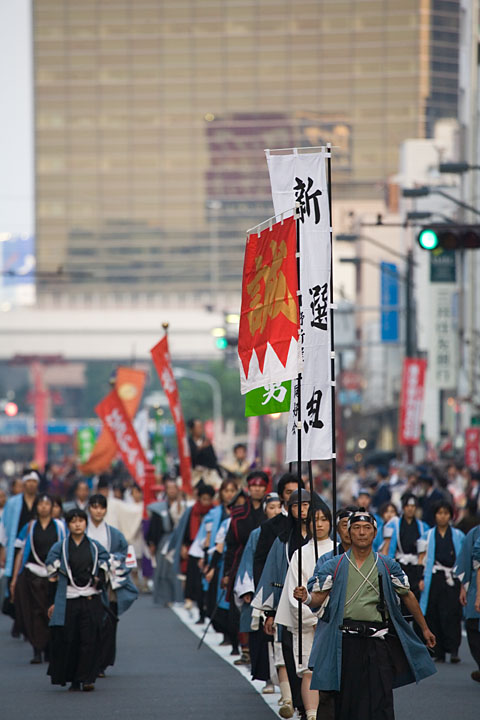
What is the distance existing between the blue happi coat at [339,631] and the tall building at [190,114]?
137m

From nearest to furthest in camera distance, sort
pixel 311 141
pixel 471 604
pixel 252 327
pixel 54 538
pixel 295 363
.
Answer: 1. pixel 295 363
2. pixel 252 327
3. pixel 471 604
4. pixel 54 538
5. pixel 311 141

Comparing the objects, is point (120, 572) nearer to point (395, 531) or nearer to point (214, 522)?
point (214, 522)

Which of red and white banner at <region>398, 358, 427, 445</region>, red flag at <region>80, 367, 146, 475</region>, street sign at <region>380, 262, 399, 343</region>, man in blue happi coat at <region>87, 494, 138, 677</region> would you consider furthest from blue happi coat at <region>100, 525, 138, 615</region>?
street sign at <region>380, 262, 399, 343</region>

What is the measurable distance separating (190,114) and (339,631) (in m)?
149

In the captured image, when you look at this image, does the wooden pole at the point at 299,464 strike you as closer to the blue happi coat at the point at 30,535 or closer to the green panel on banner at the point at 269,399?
the green panel on banner at the point at 269,399

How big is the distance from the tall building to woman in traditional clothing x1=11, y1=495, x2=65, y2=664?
131916mm

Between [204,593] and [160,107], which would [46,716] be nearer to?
[204,593]

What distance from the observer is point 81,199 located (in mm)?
157375

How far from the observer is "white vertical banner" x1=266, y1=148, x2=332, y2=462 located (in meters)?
8.88

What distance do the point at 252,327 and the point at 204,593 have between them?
7.57 metres

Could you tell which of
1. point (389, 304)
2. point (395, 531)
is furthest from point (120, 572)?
point (389, 304)

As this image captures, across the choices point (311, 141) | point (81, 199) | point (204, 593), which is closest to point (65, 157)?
point (81, 199)

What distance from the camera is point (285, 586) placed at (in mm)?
9008

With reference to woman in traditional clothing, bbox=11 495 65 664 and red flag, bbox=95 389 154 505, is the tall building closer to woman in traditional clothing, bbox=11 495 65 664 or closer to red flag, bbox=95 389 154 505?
red flag, bbox=95 389 154 505
